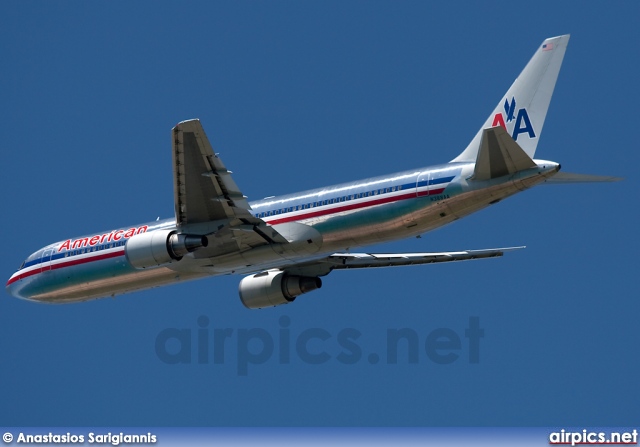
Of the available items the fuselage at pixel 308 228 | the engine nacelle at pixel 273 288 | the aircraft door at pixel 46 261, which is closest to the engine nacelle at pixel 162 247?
the fuselage at pixel 308 228

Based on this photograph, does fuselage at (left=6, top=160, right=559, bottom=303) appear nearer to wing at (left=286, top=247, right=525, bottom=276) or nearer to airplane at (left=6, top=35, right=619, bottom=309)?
airplane at (left=6, top=35, right=619, bottom=309)

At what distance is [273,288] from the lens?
1955 inches

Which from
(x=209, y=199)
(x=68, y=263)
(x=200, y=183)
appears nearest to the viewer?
(x=200, y=183)

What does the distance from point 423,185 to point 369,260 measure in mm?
8548

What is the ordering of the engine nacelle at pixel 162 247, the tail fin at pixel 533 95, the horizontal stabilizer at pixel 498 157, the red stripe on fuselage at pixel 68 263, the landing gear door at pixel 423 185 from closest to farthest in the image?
1. the horizontal stabilizer at pixel 498 157
2. the landing gear door at pixel 423 185
3. the tail fin at pixel 533 95
4. the engine nacelle at pixel 162 247
5. the red stripe on fuselage at pixel 68 263

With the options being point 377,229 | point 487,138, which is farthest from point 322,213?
point 487,138

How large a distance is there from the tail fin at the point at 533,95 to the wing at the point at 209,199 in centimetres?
793

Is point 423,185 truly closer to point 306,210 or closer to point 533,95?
point 306,210

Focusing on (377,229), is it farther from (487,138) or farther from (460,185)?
(487,138)

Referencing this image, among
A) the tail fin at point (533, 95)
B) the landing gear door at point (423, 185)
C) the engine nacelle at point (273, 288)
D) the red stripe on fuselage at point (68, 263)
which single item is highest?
the tail fin at point (533, 95)

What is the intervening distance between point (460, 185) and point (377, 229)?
362 centimetres

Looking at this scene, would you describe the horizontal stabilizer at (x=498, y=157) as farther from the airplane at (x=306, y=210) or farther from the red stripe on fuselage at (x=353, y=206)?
the red stripe on fuselage at (x=353, y=206)

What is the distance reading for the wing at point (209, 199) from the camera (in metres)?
40.3

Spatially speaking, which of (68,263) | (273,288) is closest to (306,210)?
(273,288)
